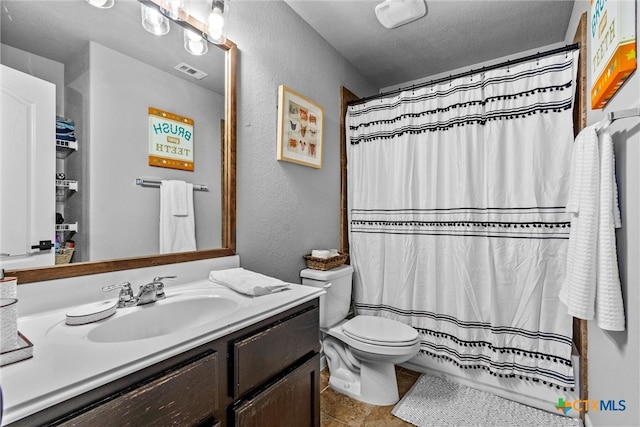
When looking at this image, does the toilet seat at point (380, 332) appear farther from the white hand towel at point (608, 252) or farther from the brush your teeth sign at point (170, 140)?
the brush your teeth sign at point (170, 140)

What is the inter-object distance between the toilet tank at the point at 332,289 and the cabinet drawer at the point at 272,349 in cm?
65

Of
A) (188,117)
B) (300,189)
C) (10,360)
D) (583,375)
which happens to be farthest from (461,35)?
(10,360)

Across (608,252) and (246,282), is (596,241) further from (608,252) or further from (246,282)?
(246,282)

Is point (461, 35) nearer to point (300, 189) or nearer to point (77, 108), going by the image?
point (300, 189)

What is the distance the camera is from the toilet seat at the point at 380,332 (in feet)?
5.33

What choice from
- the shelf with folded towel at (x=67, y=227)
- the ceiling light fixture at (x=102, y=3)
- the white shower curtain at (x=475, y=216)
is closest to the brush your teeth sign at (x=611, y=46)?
the white shower curtain at (x=475, y=216)

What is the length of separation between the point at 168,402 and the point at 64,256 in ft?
2.05

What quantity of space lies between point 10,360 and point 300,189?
1.53m

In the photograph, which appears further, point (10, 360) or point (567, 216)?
point (567, 216)

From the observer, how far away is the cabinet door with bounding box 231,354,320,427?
905 millimetres

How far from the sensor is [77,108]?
1.01m

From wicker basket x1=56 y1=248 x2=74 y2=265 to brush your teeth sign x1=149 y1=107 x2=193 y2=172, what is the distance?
1.36 feet

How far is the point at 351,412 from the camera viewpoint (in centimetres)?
167

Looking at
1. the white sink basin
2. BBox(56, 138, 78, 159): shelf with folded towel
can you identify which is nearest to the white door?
BBox(56, 138, 78, 159): shelf with folded towel
